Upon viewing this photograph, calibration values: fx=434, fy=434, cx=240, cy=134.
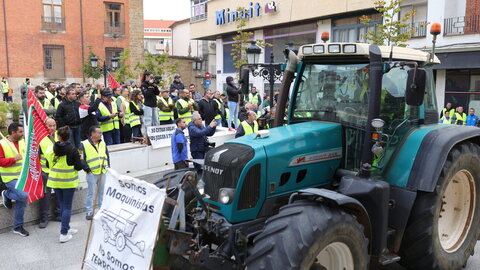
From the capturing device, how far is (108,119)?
34.7 feet

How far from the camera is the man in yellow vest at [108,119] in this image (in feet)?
34.3

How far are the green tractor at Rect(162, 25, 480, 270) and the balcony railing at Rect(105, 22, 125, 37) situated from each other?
32901 mm

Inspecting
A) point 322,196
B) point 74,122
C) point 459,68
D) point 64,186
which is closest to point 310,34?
point 459,68

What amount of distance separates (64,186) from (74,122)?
10.5 ft

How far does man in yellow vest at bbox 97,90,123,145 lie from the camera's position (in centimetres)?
1047

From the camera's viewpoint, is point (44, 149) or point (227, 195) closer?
point (227, 195)

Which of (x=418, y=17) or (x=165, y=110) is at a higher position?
(x=418, y=17)

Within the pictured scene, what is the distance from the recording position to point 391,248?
493 cm

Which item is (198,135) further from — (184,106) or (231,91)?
(231,91)

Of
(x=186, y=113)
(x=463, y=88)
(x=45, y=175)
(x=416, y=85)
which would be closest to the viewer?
(x=416, y=85)

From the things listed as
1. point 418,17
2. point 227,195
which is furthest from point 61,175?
point 418,17

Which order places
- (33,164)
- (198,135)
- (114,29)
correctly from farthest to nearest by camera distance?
1. (114,29)
2. (198,135)
3. (33,164)

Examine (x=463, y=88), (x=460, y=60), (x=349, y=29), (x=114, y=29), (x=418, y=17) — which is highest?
(x=114, y=29)

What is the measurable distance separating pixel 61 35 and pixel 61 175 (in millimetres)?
30319
